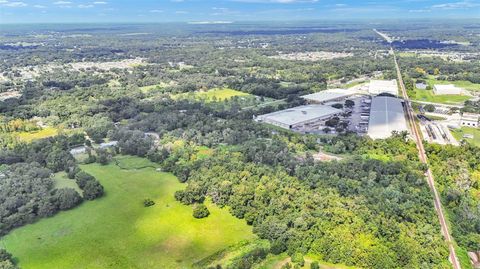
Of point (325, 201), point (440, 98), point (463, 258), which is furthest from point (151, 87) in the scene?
point (463, 258)

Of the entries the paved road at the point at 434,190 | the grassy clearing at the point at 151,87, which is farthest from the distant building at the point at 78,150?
the paved road at the point at 434,190

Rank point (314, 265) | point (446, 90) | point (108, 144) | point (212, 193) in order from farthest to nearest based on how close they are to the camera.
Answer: point (446, 90)
point (108, 144)
point (212, 193)
point (314, 265)

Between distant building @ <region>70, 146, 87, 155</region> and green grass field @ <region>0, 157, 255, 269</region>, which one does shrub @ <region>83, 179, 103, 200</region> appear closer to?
green grass field @ <region>0, 157, 255, 269</region>

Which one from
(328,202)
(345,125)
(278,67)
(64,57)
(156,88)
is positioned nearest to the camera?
(328,202)

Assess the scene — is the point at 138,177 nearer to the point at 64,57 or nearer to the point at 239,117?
the point at 239,117

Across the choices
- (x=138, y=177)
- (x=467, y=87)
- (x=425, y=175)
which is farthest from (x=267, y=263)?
(x=467, y=87)

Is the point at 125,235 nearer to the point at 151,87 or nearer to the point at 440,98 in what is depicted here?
the point at 151,87
